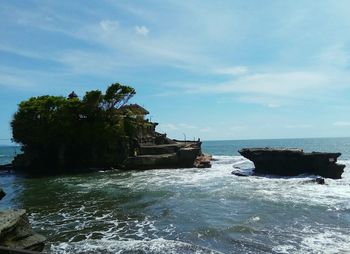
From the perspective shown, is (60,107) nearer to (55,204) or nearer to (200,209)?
(55,204)

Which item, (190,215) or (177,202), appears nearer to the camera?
(190,215)

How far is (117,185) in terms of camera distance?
118 ft

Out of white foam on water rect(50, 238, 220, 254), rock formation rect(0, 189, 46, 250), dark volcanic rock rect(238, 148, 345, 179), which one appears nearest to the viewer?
rock formation rect(0, 189, 46, 250)

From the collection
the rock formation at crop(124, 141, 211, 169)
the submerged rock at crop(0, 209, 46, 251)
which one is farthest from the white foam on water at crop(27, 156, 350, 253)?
the rock formation at crop(124, 141, 211, 169)

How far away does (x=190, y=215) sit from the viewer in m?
21.9

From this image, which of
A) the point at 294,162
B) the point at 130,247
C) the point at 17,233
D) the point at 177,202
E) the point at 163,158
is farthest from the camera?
the point at 163,158

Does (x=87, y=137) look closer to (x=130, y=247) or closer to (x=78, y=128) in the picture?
(x=78, y=128)

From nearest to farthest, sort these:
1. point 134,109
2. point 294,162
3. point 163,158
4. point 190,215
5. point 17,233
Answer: point 17,233 → point 190,215 → point 294,162 → point 163,158 → point 134,109

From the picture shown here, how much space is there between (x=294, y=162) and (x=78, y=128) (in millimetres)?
29638

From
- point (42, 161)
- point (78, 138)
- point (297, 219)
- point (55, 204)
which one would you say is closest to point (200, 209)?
point (297, 219)

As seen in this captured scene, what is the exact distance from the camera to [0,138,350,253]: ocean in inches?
629

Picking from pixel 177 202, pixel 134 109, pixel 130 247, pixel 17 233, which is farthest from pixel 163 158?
pixel 17 233

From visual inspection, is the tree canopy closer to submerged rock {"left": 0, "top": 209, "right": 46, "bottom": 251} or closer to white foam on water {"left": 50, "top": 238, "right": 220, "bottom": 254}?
white foam on water {"left": 50, "top": 238, "right": 220, "bottom": 254}

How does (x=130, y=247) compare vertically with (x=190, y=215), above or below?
below
